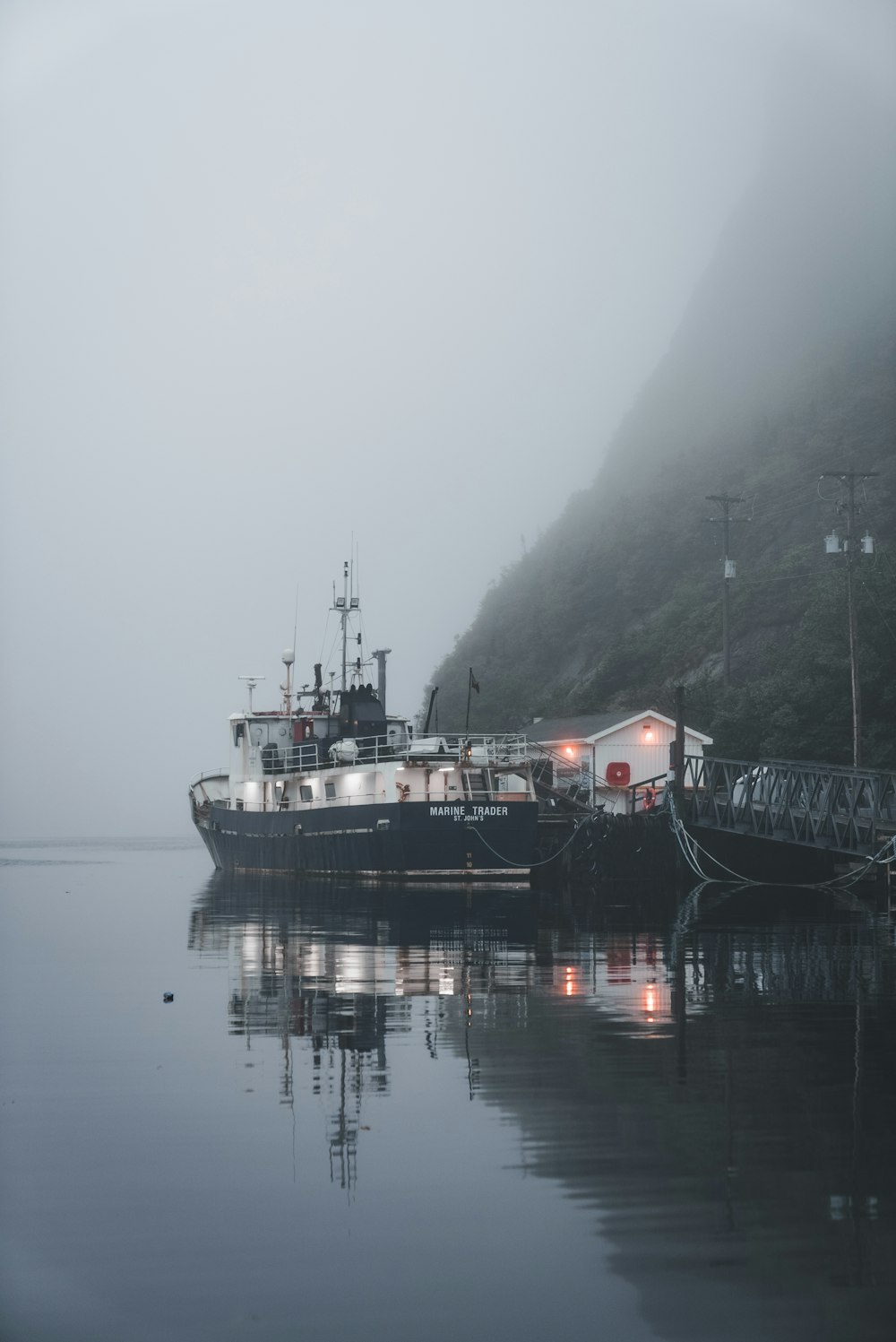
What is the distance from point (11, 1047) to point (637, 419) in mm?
156343

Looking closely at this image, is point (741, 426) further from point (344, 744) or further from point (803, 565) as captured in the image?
point (344, 744)

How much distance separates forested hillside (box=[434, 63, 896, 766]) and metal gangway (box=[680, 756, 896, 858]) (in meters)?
12.5

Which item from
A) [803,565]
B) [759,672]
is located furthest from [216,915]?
[803,565]

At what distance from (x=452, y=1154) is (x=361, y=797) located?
140 feet

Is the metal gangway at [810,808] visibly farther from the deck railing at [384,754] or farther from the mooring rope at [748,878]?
the deck railing at [384,754]

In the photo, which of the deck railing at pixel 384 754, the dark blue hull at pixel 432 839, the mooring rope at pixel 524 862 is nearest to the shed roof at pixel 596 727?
the deck railing at pixel 384 754

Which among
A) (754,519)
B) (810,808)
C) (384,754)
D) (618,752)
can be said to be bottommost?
(810,808)

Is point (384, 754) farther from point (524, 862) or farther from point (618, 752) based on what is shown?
point (618, 752)

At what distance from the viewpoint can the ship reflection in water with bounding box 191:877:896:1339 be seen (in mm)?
7578

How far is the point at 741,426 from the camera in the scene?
420 ft

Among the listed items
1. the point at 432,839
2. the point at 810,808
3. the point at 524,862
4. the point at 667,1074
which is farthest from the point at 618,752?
the point at 667,1074

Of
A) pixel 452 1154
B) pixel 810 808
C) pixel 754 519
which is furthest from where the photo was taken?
pixel 754 519

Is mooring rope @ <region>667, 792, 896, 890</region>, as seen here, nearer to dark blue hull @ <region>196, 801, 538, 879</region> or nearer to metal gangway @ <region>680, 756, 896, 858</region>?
metal gangway @ <region>680, 756, 896, 858</region>

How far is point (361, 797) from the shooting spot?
172 ft
